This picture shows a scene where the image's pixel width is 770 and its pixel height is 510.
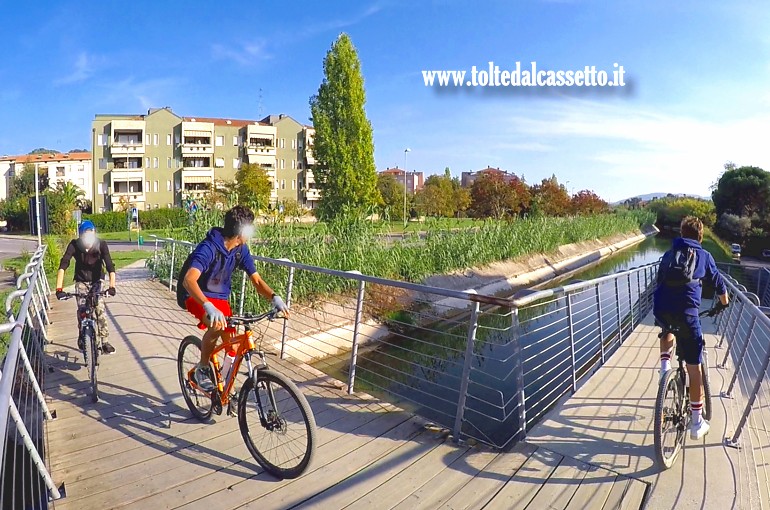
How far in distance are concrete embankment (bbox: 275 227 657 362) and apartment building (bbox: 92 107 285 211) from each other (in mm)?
35990

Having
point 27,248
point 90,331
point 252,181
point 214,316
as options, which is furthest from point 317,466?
point 252,181

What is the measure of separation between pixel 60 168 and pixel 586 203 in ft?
217

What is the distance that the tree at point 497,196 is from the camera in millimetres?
33125

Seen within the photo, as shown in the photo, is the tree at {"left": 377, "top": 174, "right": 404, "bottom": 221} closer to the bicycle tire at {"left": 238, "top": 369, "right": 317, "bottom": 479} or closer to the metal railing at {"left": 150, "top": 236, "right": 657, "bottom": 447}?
the metal railing at {"left": 150, "top": 236, "right": 657, "bottom": 447}

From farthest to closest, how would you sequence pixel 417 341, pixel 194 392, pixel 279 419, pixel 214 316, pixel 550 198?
pixel 550 198
pixel 417 341
pixel 194 392
pixel 279 419
pixel 214 316

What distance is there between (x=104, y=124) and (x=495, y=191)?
136 ft

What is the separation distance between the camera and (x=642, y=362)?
5879 mm

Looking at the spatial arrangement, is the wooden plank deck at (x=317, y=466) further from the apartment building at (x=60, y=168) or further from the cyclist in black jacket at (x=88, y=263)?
the apartment building at (x=60, y=168)

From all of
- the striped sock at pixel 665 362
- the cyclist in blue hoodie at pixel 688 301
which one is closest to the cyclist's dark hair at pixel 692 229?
the cyclist in blue hoodie at pixel 688 301

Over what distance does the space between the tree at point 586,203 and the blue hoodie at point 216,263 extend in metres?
42.3

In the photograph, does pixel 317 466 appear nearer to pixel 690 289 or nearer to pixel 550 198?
pixel 690 289

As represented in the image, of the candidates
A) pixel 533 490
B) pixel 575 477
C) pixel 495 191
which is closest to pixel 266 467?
pixel 533 490

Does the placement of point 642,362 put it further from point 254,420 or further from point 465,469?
point 254,420

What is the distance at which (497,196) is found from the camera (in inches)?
1319
